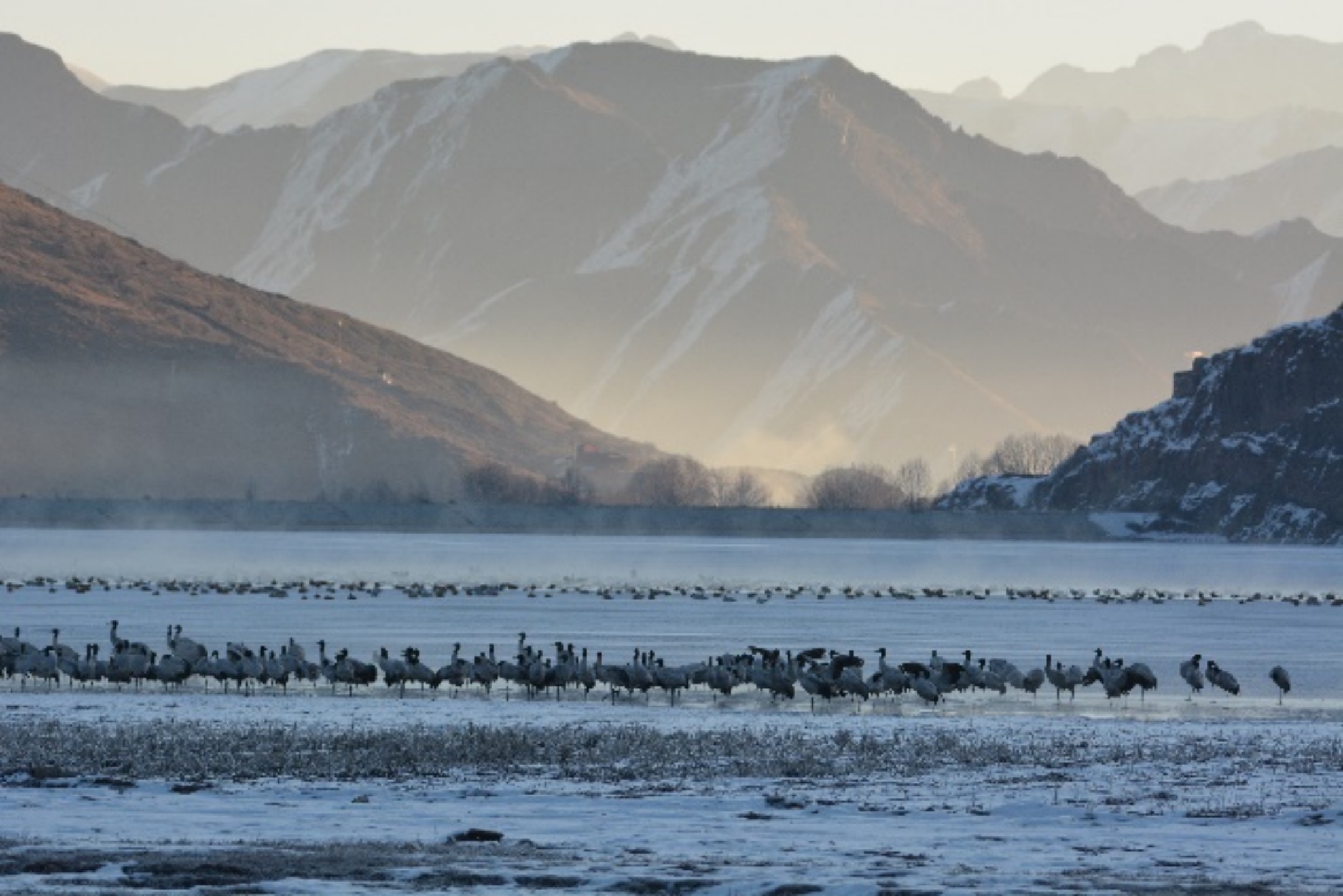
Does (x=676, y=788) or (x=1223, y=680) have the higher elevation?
(x=1223, y=680)

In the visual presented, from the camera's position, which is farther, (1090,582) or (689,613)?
(1090,582)

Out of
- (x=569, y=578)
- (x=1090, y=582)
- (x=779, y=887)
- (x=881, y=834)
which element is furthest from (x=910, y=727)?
(x=1090, y=582)

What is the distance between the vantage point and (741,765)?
120 feet

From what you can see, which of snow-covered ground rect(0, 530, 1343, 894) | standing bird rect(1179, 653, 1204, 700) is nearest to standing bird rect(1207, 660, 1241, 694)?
standing bird rect(1179, 653, 1204, 700)

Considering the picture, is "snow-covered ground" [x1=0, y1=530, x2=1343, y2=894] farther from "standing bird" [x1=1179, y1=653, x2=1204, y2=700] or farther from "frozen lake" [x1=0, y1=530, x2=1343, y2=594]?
"frozen lake" [x1=0, y1=530, x2=1343, y2=594]

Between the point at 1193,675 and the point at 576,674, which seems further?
the point at 1193,675

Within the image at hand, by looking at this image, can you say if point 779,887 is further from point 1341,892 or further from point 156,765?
point 156,765

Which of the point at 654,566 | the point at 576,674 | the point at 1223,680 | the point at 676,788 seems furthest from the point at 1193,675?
the point at 654,566

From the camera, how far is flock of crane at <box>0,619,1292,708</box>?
50.5 meters

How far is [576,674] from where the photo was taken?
169ft

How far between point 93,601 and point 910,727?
2148 inches

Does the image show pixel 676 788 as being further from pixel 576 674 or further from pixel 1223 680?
pixel 1223 680

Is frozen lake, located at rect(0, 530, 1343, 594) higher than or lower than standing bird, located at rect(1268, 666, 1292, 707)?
higher

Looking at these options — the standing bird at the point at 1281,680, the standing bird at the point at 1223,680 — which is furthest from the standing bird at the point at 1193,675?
the standing bird at the point at 1281,680
